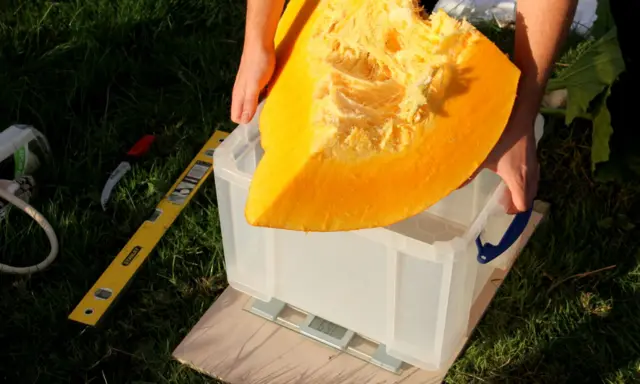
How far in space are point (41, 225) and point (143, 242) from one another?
0.61ft

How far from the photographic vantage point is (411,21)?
1077 mm

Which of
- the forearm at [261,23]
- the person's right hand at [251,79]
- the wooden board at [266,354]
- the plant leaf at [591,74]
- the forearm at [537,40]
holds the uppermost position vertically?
the forearm at [537,40]

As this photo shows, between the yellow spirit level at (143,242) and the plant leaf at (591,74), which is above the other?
the plant leaf at (591,74)

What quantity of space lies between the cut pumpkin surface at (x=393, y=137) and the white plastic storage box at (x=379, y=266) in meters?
0.11

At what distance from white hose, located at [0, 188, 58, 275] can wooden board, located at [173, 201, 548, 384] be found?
11.8 inches

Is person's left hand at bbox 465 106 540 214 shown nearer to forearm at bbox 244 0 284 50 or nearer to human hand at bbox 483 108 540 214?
human hand at bbox 483 108 540 214

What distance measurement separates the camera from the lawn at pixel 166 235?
1320 millimetres

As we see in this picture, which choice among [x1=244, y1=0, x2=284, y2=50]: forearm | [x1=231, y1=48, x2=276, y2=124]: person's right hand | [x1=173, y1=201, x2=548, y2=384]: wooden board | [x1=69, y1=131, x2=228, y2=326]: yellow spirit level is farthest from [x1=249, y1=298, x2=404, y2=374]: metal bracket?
[x1=244, y1=0, x2=284, y2=50]: forearm

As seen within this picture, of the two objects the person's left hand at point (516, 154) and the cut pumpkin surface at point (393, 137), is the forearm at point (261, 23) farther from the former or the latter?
the person's left hand at point (516, 154)

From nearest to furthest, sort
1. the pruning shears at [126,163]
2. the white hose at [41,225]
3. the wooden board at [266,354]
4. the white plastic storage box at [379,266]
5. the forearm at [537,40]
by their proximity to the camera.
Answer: the forearm at [537,40], the white plastic storage box at [379,266], the wooden board at [266,354], the white hose at [41,225], the pruning shears at [126,163]

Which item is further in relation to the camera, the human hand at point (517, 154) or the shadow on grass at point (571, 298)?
the shadow on grass at point (571, 298)

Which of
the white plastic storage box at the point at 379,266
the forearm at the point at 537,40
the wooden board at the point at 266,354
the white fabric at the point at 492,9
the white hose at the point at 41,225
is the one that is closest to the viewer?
the forearm at the point at 537,40

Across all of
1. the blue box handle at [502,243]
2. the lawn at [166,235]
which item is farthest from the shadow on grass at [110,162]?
the blue box handle at [502,243]

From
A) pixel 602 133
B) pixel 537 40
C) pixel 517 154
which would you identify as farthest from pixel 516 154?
pixel 602 133
